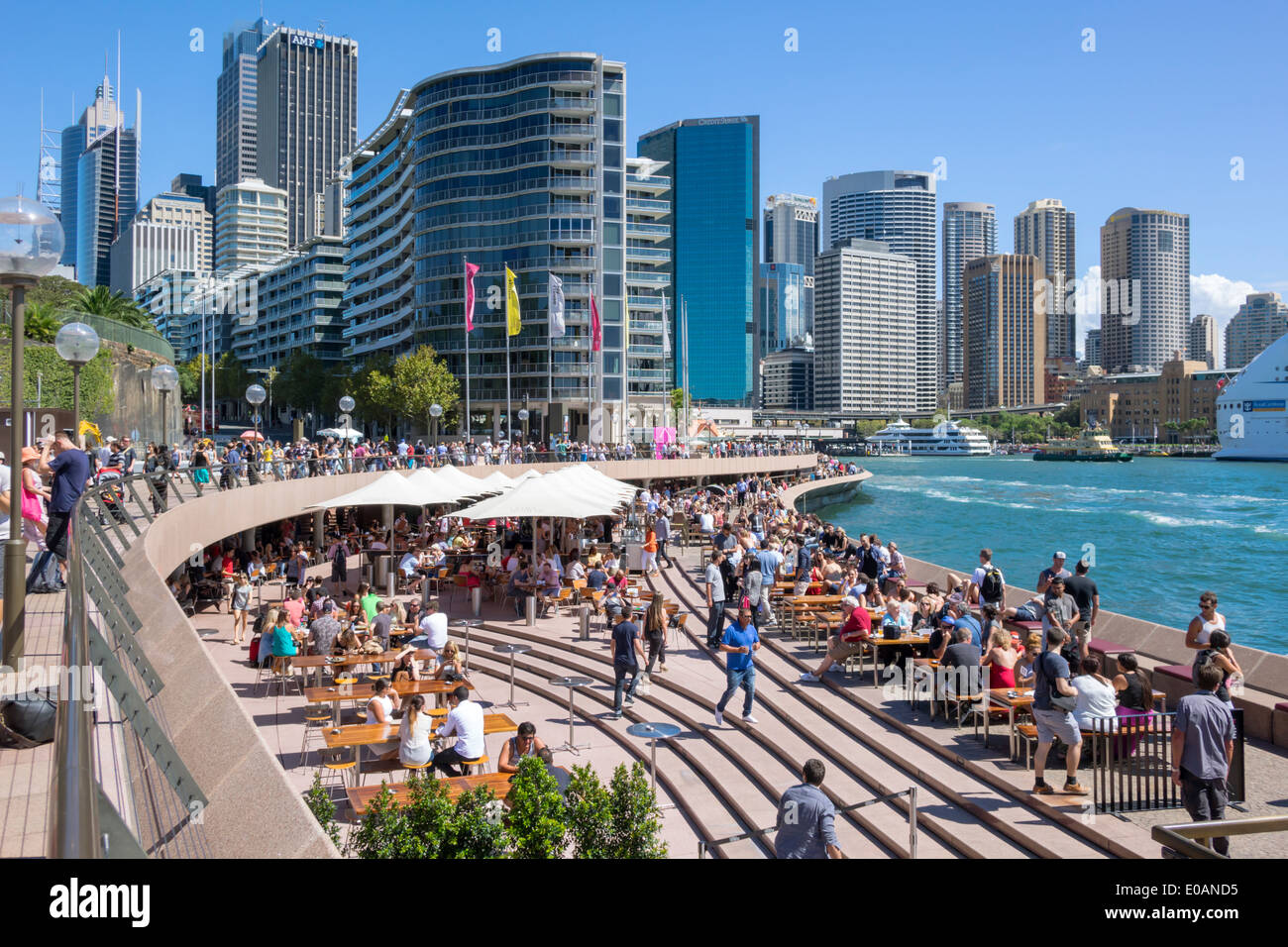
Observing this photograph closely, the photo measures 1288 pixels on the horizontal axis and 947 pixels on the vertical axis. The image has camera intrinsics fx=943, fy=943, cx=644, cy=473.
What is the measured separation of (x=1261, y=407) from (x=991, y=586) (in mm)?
177350

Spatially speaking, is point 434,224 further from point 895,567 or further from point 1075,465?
point 1075,465

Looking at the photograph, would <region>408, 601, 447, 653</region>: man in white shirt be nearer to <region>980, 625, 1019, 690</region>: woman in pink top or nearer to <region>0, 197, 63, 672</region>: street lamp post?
<region>0, 197, 63, 672</region>: street lamp post

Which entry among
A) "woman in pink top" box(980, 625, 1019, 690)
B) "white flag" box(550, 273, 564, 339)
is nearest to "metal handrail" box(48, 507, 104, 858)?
"woman in pink top" box(980, 625, 1019, 690)

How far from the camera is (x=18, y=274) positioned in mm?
6719

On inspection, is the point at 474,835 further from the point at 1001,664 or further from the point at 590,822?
the point at 1001,664

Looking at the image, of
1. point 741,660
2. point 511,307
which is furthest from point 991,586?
point 511,307

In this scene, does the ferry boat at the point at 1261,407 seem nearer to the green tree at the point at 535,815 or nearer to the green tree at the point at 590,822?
the green tree at the point at 590,822

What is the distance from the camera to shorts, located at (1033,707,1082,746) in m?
8.68

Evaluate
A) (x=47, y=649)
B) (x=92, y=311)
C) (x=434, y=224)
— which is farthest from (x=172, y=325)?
(x=47, y=649)

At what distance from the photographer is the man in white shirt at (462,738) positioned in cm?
990

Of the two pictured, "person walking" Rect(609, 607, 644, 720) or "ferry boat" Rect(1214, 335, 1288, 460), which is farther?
"ferry boat" Rect(1214, 335, 1288, 460)

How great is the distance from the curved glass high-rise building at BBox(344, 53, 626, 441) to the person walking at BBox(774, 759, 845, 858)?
2861 inches

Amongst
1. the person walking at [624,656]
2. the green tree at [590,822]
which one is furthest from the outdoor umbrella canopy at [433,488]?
the green tree at [590,822]

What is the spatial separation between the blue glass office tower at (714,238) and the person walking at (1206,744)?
176m
